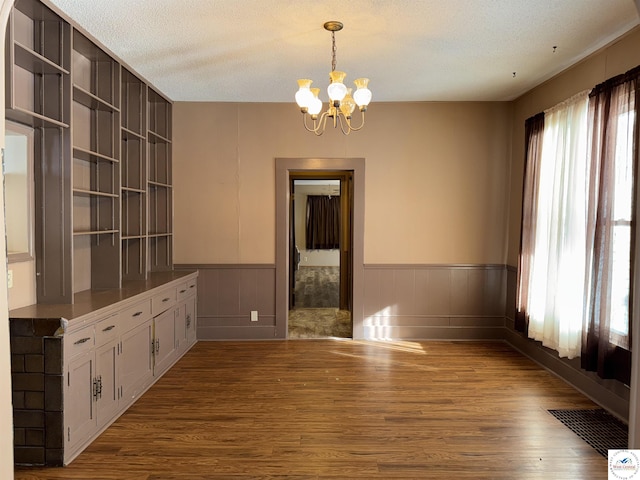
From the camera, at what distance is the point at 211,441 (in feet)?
9.54

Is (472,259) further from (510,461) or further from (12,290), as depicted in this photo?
(12,290)

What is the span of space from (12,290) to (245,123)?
10.5 feet

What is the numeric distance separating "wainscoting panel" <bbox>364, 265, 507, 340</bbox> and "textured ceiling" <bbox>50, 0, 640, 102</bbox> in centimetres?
213

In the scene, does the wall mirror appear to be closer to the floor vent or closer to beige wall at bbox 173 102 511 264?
beige wall at bbox 173 102 511 264

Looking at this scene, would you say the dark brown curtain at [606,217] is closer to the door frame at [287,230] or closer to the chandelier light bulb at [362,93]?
the chandelier light bulb at [362,93]

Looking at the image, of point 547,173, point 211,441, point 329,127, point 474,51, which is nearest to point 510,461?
point 211,441

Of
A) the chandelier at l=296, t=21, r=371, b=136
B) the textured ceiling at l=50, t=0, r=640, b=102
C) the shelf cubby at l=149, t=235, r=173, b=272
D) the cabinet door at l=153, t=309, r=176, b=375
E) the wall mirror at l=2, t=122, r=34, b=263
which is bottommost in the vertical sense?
the cabinet door at l=153, t=309, r=176, b=375

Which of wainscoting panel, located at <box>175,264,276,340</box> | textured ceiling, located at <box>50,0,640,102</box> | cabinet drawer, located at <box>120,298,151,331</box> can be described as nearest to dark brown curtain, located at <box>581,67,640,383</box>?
textured ceiling, located at <box>50,0,640,102</box>

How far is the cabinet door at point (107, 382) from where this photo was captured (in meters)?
2.97

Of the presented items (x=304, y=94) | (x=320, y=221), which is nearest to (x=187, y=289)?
(x=304, y=94)

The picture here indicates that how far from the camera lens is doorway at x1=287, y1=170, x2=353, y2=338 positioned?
20.0 ft

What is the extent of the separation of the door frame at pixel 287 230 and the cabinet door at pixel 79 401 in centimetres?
271

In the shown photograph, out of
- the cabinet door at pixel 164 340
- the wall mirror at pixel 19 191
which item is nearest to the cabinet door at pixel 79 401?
the wall mirror at pixel 19 191

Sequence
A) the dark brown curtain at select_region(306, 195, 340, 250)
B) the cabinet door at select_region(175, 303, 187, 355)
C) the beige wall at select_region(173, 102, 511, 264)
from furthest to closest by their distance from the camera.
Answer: the dark brown curtain at select_region(306, 195, 340, 250), the beige wall at select_region(173, 102, 511, 264), the cabinet door at select_region(175, 303, 187, 355)
